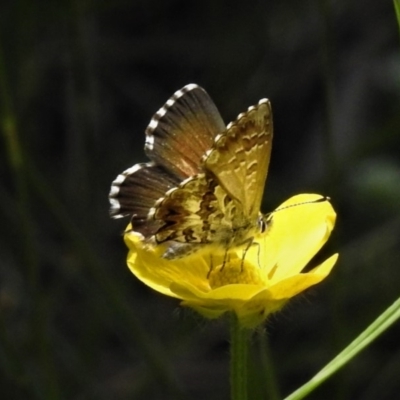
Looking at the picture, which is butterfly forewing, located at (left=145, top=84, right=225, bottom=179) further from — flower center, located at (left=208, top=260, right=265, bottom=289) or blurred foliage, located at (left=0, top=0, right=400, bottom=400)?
blurred foliage, located at (left=0, top=0, right=400, bottom=400)

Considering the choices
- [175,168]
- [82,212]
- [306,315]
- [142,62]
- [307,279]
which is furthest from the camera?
[142,62]

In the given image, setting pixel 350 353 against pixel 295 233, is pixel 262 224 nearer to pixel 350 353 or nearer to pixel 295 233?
Answer: pixel 295 233

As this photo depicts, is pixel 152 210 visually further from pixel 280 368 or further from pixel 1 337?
pixel 280 368

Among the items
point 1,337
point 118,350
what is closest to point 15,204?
point 118,350

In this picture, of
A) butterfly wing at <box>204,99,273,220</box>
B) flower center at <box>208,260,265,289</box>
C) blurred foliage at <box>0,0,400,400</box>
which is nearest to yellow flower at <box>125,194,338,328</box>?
flower center at <box>208,260,265,289</box>

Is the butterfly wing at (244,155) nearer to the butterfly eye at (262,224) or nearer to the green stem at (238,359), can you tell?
the butterfly eye at (262,224)
